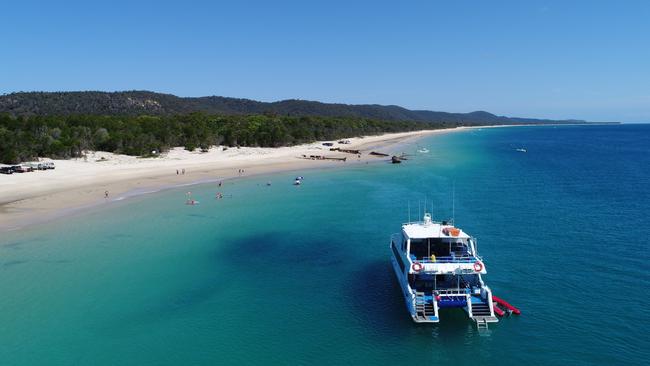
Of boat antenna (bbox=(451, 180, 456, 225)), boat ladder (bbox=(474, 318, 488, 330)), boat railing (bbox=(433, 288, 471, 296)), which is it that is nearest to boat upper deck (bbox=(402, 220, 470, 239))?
boat railing (bbox=(433, 288, 471, 296))

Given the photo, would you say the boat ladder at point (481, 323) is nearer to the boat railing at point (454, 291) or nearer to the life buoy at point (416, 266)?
the boat railing at point (454, 291)

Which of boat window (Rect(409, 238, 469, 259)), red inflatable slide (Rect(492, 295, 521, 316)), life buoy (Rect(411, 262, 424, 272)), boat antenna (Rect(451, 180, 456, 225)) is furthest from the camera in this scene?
boat antenna (Rect(451, 180, 456, 225))

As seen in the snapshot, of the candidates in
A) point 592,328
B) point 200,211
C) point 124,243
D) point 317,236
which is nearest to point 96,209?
point 200,211

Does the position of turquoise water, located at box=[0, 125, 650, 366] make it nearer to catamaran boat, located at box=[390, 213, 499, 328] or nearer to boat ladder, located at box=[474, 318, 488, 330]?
boat ladder, located at box=[474, 318, 488, 330]

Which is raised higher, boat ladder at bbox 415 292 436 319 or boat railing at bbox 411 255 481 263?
boat railing at bbox 411 255 481 263

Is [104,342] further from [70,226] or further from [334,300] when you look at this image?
[70,226]

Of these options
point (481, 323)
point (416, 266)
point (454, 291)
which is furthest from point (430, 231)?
point (481, 323)

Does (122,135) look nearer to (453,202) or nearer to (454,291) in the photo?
(453,202)
